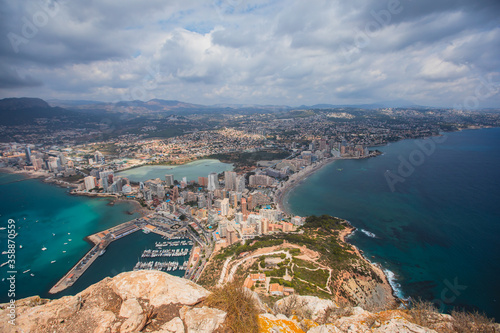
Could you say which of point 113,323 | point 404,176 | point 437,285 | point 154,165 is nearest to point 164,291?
point 113,323

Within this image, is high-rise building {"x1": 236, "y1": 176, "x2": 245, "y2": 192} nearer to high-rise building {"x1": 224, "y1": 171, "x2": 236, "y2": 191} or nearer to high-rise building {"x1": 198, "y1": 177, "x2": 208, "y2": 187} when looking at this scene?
high-rise building {"x1": 224, "y1": 171, "x2": 236, "y2": 191}

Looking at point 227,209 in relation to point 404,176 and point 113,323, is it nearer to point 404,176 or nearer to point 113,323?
point 113,323

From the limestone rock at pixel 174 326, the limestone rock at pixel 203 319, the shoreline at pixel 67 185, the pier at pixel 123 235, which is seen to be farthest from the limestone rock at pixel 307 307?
the shoreline at pixel 67 185

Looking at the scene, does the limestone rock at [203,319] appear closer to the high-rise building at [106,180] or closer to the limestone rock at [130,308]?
the limestone rock at [130,308]

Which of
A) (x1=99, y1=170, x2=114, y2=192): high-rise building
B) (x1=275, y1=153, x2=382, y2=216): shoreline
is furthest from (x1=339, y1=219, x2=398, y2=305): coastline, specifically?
(x1=99, y1=170, x2=114, y2=192): high-rise building

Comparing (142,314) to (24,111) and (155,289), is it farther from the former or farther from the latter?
(24,111)
